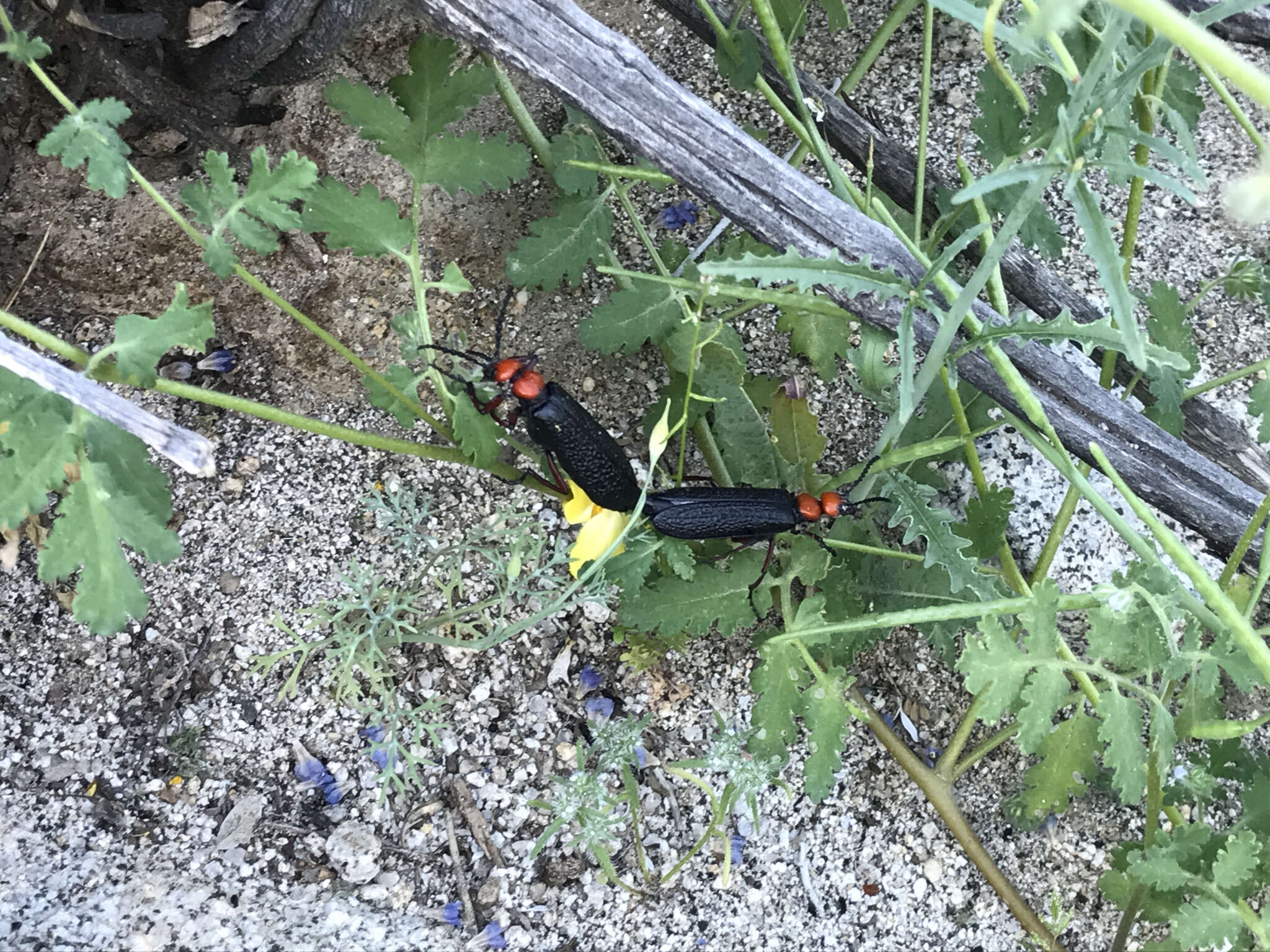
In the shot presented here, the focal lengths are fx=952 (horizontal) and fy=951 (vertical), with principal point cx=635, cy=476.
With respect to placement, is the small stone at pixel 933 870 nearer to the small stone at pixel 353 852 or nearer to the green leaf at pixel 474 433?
the small stone at pixel 353 852

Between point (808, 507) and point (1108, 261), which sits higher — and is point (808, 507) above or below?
below

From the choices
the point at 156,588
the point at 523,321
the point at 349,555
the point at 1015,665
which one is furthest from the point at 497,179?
the point at 1015,665

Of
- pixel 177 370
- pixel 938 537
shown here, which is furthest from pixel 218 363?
pixel 938 537

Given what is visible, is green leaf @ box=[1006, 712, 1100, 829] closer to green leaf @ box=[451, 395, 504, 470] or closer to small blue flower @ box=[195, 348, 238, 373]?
green leaf @ box=[451, 395, 504, 470]

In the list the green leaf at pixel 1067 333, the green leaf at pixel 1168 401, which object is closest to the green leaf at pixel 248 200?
the green leaf at pixel 1067 333

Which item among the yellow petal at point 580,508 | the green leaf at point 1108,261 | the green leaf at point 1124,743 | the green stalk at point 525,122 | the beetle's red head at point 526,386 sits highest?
the green leaf at point 1108,261

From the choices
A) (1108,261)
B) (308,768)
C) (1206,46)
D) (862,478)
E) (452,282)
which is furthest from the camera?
(308,768)

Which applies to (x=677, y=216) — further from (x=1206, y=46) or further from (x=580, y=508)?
(x=1206, y=46)
